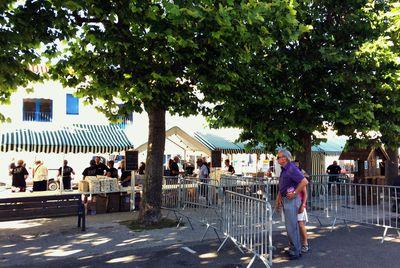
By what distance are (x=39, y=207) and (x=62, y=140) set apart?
16.5ft

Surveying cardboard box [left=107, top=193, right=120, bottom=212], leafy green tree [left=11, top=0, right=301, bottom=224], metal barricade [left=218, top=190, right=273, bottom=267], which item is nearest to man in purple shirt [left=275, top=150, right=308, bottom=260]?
metal barricade [left=218, top=190, right=273, bottom=267]

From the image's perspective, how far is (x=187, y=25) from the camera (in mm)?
6898

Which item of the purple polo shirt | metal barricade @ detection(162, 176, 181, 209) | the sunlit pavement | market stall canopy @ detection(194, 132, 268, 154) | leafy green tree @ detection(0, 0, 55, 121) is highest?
leafy green tree @ detection(0, 0, 55, 121)

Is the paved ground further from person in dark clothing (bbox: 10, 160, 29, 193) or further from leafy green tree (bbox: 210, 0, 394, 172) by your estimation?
person in dark clothing (bbox: 10, 160, 29, 193)

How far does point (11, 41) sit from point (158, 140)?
179 inches

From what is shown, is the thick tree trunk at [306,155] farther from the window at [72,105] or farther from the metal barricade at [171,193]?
the window at [72,105]

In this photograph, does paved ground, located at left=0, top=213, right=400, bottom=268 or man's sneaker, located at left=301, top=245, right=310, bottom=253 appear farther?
man's sneaker, located at left=301, top=245, right=310, bottom=253

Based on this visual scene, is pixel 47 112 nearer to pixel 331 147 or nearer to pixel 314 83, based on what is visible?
pixel 331 147

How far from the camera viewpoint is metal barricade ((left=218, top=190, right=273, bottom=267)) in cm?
563

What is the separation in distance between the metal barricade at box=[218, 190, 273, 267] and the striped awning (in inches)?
312

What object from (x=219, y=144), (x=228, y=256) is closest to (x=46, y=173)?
(x=219, y=144)

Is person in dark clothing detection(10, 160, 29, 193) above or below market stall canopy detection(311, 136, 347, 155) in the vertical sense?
below

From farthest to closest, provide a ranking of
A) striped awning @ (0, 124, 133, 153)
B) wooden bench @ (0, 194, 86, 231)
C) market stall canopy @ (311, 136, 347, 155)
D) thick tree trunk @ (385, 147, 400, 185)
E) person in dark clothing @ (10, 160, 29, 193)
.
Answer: market stall canopy @ (311, 136, 347, 155) < person in dark clothing @ (10, 160, 29, 193) < thick tree trunk @ (385, 147, 400, 185) < striped awning @ (0, 124, 133, 153) < wooden bench @ (0, 194, 86, 231)

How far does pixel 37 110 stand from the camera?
26.3m
